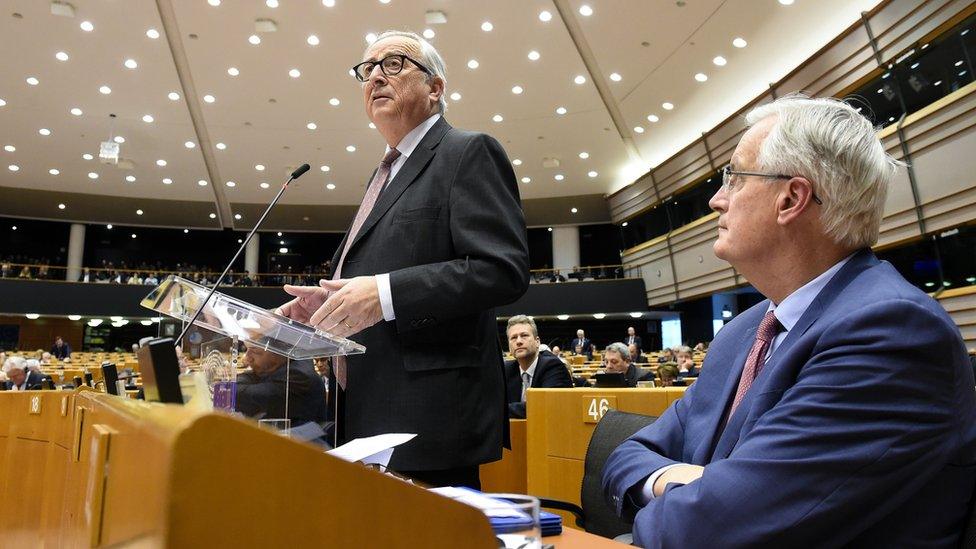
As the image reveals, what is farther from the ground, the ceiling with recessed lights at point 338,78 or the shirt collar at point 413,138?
the ceiling with recessed lights at point 338,78

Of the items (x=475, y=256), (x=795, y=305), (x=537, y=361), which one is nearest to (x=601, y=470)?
(x=475, y=256)

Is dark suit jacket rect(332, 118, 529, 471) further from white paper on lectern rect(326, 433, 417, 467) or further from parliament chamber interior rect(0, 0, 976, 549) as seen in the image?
white paper on lectern rect(326, 433, 417, 467)

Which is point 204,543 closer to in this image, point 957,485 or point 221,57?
point 957,485

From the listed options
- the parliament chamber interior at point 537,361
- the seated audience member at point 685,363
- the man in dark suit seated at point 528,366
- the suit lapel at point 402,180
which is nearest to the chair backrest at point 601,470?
the parliament chamber interior at point 537,361

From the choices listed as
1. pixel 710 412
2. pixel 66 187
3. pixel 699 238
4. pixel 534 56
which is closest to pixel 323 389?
pixel 710 412

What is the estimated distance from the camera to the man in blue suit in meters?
0.92

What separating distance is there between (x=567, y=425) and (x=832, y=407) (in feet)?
8.54

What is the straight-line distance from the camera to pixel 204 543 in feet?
1.08

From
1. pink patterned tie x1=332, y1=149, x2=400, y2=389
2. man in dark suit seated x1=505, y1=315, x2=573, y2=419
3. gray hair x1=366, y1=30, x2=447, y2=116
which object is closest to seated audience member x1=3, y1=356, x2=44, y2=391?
man in dark suit seated x1=505, y1=315, x2=573, y2=419

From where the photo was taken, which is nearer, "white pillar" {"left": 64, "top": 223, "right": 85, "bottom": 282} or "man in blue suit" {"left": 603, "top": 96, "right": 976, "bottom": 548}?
"man in blue suit" {"left": 603, "top": 96, "right": 976, "bottom": 548}

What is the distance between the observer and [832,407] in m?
0.96

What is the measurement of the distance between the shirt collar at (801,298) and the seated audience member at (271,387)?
2.99ft

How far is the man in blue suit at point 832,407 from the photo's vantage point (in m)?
0.92

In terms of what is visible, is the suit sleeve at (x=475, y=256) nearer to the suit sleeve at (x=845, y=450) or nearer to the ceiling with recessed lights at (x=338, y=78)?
the suit sleeve at (x=845, y=450)
